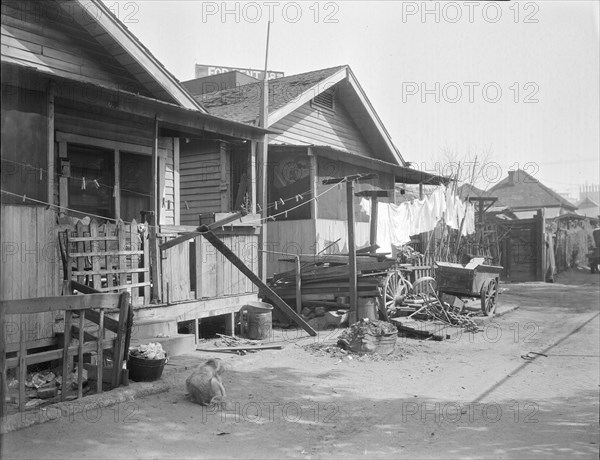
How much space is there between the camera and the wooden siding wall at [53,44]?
27.3 ft

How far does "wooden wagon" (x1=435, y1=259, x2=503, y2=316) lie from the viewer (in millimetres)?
12602

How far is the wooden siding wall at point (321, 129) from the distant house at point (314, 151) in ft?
0.10

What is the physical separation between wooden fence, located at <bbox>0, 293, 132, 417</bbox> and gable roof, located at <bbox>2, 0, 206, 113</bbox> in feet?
12.0

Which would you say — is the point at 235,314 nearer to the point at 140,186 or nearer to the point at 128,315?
the point at 140,186

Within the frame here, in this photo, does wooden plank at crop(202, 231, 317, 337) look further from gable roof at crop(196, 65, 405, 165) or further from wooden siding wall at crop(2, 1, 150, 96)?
gable roof at crop(196, 65, 405, 165)

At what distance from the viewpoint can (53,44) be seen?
8898mm

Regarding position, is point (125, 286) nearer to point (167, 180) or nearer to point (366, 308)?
point (167, 180)

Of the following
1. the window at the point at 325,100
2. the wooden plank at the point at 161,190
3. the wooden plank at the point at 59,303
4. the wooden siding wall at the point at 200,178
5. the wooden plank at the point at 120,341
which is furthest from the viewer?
the window at the point at 325,100

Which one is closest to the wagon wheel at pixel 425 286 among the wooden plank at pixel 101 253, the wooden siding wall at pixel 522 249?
the wooden plank at pixel 101 253

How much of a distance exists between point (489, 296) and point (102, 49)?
33.5ft

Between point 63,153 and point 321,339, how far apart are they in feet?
18.2

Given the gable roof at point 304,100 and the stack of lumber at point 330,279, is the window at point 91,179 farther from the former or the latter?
the gable roof at point 304,100

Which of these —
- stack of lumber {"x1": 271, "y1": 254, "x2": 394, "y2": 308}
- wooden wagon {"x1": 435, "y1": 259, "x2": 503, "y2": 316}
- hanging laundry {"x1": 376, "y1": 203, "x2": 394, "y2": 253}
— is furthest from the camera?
hanging laundry {"x1": 376, "y1": 203, "x2": 394, "y2": 253}

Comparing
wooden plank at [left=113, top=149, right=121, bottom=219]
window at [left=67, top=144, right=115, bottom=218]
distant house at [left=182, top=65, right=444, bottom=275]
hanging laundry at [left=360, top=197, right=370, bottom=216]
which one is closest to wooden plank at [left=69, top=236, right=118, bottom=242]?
window at [left=67, top=144, right=115, bottom=218]
